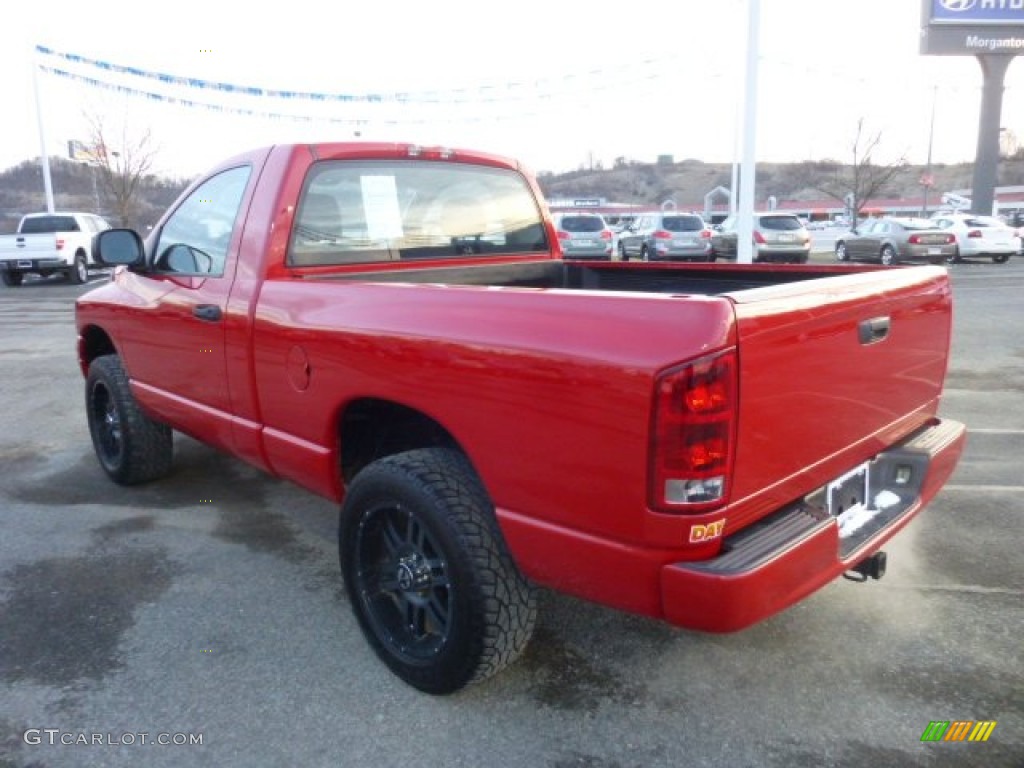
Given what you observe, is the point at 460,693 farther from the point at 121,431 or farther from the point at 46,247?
the point at 46,247

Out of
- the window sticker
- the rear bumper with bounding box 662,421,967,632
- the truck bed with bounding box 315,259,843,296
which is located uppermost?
the window sticker

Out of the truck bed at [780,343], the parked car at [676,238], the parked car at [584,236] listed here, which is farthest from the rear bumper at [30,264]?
the truck bed at [780,343]

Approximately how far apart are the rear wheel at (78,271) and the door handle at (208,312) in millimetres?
18856

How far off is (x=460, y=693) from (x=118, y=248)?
2.86 meters

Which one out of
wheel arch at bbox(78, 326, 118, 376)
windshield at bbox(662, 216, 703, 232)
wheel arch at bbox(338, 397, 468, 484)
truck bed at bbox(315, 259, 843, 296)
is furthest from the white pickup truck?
wheel arch at bbox(338, 397, 468, 484)

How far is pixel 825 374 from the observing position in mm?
2395

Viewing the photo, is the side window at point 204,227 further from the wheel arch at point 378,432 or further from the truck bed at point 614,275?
the wheel arch at point 378,432

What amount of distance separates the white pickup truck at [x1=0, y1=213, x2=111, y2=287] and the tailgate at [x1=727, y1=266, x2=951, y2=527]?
19.2 meters

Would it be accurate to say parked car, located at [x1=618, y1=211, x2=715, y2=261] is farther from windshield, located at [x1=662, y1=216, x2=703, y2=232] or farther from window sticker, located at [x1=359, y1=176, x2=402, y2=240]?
window sticker, located at [x1=359, y1=176, x2=402, y2=240]

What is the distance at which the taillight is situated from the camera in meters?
2.02

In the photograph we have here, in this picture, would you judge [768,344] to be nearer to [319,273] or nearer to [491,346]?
[491,346]

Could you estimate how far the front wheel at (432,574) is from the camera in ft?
8.31

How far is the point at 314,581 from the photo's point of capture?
3.68 metres

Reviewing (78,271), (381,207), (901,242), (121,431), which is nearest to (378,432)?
(381,207)
